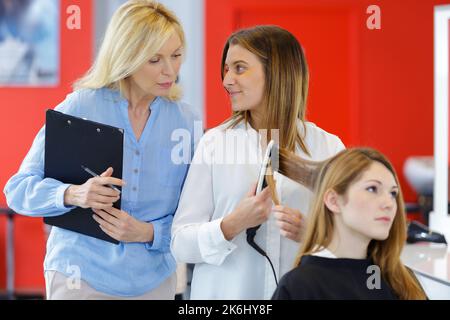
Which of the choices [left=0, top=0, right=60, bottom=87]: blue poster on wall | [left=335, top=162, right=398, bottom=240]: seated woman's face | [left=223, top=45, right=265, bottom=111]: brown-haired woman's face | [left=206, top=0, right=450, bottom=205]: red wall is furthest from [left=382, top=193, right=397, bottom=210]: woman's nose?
[left=0, top=0, right=60, bottom=87]: blue poster on wall

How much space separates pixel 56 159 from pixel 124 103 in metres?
0.13

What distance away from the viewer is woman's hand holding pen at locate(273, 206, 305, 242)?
98 centimetres

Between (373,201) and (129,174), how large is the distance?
0.38 metres

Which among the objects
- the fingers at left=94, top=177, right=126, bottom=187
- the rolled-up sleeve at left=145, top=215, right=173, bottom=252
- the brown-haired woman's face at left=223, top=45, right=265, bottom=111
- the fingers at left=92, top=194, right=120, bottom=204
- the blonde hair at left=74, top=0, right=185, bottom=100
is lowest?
the rolled-up sleeve at left=145, top=215, right=173, bottom=252

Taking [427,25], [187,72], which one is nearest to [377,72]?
[427,25]

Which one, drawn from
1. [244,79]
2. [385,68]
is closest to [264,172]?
[244,79]

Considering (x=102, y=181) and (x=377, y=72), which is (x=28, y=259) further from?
(x=102, y=181)

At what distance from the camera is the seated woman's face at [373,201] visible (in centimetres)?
96

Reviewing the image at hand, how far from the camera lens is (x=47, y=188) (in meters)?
1.07

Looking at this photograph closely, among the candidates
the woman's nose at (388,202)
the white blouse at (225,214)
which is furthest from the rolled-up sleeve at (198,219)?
the woman's nose at (388,202)

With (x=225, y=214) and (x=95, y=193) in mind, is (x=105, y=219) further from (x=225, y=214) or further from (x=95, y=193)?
(x=225, y=214)

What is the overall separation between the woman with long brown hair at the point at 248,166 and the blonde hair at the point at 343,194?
37 millimetres

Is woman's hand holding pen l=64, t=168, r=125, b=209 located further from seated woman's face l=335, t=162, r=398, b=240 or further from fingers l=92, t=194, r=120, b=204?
seated woman's face l=335, t=162, r=398, b=240

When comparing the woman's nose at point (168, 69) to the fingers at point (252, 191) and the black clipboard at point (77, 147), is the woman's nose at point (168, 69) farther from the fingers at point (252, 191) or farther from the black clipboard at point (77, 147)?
the fingers at point (252, 191)
